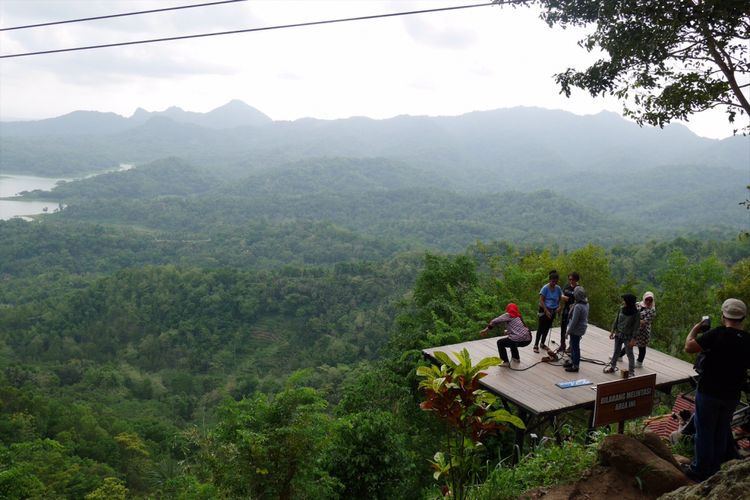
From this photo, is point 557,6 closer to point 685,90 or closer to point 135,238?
point 685,90

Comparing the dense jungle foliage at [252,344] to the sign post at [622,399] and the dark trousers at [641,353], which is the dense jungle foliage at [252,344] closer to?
the sign post at [622,399]

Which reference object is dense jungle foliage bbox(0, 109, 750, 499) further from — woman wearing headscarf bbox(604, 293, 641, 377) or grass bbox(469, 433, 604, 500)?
woman wearing headscarf bbox(604, 293, 641, 377)

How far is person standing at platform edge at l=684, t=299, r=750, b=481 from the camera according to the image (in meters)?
3.65

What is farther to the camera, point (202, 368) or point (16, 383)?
point (202, 368)

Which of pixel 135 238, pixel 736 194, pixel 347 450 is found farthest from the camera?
pixel 736 194

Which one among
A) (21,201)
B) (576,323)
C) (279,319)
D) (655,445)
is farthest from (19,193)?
(655,445)

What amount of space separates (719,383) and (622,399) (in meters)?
0.67

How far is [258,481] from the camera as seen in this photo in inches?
308

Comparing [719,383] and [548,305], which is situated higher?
[719,383]

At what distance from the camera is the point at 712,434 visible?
12.3 ft

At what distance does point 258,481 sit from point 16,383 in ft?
125

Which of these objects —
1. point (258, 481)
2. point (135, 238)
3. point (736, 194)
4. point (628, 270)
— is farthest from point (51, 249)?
point (736, 194)

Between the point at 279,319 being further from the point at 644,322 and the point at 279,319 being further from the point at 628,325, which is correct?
the point at 628,325

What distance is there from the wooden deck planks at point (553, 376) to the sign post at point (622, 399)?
1.51 meters
